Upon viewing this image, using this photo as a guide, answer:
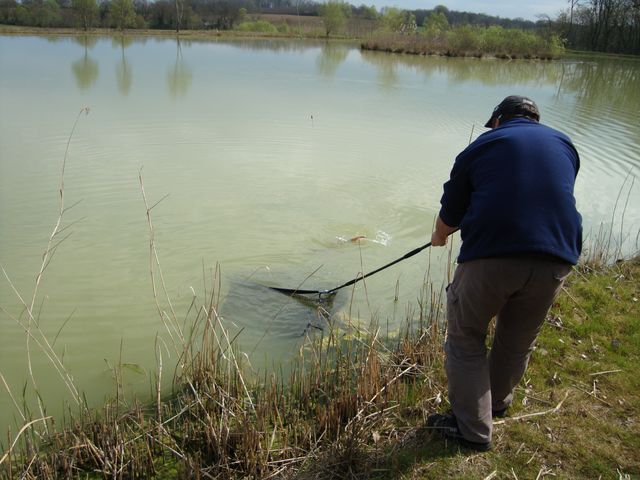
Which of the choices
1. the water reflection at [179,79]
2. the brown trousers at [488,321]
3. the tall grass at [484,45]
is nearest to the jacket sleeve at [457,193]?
the brown trousers at [488,321]

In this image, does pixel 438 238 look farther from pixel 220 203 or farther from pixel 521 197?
pixel 220 203

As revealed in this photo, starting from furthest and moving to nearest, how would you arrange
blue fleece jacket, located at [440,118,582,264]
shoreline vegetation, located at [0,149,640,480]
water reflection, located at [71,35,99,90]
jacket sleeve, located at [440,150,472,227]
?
water reflection, located at [71,35,99,90]
shoreline vegetation, located at [0,149,640,480]
jacket sleeve, located at [440,150,472,227]
blue fleece jacket, located at [440,118,582,264]

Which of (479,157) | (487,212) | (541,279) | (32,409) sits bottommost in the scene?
(32,409)

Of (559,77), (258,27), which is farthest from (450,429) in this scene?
(258,27)

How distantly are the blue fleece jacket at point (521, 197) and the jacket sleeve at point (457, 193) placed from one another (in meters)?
0.04

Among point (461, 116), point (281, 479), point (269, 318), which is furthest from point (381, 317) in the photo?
point (461, 116)

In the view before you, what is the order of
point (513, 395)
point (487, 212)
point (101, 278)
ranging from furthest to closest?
point (101, 278) → point (513, 395) → point (487, 212)

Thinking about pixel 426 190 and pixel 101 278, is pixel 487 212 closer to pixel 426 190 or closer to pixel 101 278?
pixel 101 278

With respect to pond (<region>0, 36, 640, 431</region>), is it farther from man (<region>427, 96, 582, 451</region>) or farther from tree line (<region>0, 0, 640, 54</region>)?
tree line (<region>0, 0, 640, 54</region>)

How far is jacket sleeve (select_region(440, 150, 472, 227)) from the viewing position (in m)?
2.26

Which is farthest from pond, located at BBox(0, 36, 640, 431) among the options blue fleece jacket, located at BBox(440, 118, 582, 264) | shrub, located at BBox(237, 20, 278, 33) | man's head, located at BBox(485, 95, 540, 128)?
shrub, located at BBox(237, 20, 278, 33)

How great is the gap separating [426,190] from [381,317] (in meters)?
3.54

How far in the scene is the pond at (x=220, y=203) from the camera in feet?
13.0

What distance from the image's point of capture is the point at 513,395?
289 cm
